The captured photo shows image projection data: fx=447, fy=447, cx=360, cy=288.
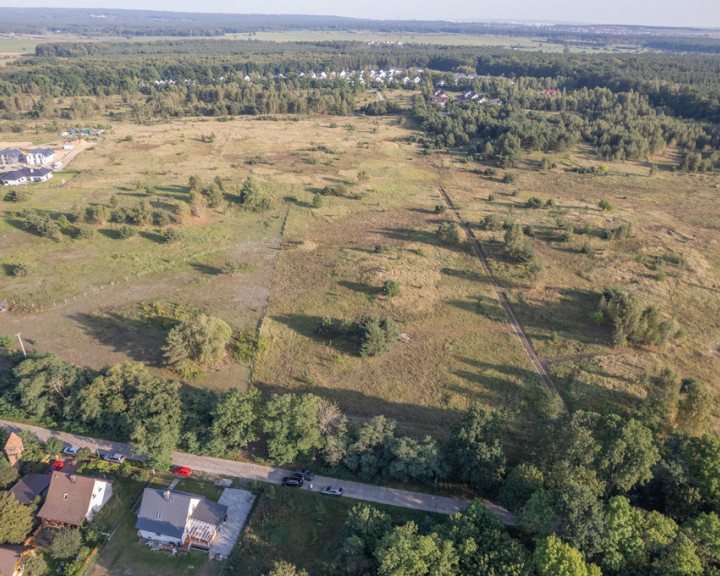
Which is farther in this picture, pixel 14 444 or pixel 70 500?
pixel 14 444

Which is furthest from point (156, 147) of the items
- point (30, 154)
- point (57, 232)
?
point (57, 232)

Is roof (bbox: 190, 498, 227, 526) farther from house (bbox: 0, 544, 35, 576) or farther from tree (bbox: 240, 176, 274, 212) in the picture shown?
tree (bbox: 240, 176, 274, 212)

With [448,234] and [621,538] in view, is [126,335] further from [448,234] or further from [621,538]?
[621,538]

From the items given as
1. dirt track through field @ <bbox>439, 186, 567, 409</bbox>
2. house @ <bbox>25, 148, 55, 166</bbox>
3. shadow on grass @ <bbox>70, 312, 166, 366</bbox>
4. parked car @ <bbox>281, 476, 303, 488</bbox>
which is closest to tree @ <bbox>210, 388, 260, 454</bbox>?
parked car @ <bbox>281, 476, 303, 488</bbox>

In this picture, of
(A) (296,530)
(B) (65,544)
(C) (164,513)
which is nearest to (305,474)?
(A) (296,530)

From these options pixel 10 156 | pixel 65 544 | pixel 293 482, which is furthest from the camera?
pixel 10 156

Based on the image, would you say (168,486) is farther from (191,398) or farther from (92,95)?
(92,95)
